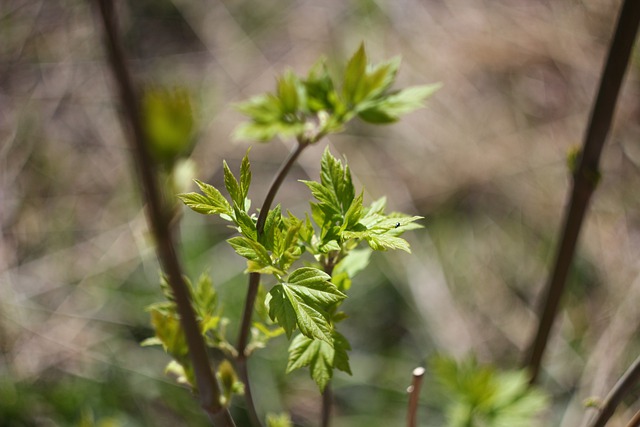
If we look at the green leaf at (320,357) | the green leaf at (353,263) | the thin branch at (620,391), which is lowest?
the thin branch at (620,391)

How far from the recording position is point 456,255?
100 inches

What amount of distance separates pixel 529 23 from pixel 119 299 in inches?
93.4

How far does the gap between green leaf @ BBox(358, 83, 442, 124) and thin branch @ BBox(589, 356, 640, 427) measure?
514 millimetres

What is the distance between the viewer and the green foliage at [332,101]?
3.43ft

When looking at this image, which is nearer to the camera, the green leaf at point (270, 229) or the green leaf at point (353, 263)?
the green leaf at point (270, 229)

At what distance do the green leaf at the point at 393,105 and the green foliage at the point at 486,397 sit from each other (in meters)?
0.61

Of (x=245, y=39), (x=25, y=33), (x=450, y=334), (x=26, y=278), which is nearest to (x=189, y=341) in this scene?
(x=450, y=334)

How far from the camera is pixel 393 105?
3.47 feet

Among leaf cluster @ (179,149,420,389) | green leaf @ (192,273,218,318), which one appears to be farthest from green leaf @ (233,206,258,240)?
green leaf @ (192,273,218,318)

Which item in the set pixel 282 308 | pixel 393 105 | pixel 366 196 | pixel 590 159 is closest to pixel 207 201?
pixel 282 308

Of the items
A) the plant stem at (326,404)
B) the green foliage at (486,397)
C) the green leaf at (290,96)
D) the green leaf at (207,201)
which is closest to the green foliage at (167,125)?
the green leaf at (207,201)

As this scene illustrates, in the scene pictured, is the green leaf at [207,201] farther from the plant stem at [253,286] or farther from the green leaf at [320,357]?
the green leaf at [320,357]

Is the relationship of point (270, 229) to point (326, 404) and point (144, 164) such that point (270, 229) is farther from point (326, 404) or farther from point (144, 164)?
point (326, 404)

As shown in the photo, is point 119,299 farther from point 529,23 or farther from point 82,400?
point 529,23
